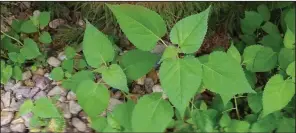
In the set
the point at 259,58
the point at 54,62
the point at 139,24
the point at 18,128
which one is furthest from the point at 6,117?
the point at 259,58

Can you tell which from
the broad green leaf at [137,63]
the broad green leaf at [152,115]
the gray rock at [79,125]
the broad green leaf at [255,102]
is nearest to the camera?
the broad green leaf at [152,115]

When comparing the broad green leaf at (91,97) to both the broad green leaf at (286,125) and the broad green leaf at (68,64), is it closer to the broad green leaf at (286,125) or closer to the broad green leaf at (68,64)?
the broad green leaf at (68,64)

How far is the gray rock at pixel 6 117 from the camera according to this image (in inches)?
80.7

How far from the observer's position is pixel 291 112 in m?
1.92

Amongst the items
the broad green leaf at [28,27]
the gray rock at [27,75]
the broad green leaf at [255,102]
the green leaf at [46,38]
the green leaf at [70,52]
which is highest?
the broad green leaf at [28,27]

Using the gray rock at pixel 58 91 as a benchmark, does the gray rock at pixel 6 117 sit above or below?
below

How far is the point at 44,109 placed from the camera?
194cm


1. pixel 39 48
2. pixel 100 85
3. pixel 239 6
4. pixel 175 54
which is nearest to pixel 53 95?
pixel 39 48

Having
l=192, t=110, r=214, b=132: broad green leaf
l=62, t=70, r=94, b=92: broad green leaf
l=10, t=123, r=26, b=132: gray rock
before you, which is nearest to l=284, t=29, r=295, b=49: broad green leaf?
l=192, t=110, r=214, b=132: broad green leaf

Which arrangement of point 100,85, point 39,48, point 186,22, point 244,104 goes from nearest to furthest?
point 186,22, point 100,85, point 244,104, point 39,48

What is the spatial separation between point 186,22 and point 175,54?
0.34ft

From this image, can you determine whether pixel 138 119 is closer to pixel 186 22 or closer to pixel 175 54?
pixel 175 54

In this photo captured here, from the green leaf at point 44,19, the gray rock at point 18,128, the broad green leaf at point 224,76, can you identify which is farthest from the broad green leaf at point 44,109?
the broad green leaf at point 224,76

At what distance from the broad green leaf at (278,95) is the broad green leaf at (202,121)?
23 centimetres
